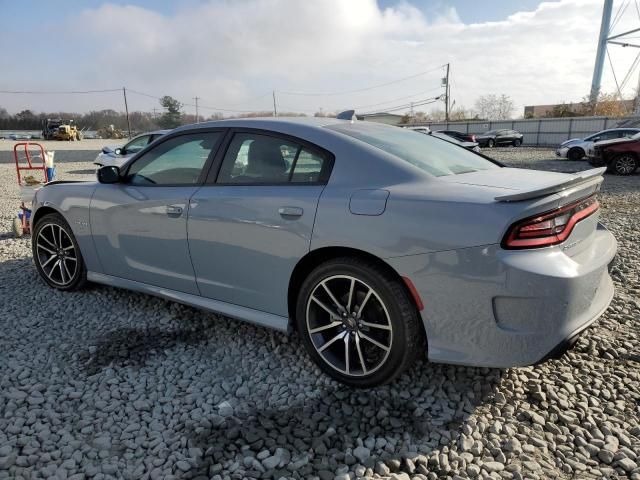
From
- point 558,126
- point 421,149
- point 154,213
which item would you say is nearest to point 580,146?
point 558,126

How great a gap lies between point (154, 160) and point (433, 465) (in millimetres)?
2817

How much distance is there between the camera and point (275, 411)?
8.16 feet

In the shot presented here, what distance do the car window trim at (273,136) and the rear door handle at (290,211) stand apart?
0.16m

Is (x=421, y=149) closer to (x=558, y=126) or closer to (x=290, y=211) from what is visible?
(x=290, y=211)

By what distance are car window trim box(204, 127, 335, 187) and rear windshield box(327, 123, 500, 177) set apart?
25 centimetres

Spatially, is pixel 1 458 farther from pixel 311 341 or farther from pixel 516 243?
pixel 516 243

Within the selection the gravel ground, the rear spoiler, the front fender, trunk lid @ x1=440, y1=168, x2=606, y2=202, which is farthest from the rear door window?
the front fender

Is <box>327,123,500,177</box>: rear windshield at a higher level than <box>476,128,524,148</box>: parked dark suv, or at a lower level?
higher

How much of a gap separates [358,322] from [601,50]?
201ft

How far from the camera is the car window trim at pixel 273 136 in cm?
266

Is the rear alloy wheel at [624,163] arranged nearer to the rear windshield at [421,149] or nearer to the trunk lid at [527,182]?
the rear windshield at [421,149]

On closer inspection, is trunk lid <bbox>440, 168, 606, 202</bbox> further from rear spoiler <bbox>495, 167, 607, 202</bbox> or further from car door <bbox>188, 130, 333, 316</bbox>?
car door <bbox>188, 130, 333, 316</bbox>

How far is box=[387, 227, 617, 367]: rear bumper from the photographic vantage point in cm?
210

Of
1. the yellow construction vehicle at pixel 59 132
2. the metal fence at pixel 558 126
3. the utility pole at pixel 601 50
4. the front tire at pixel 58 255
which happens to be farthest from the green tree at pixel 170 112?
the front tire at pixel 58 255
